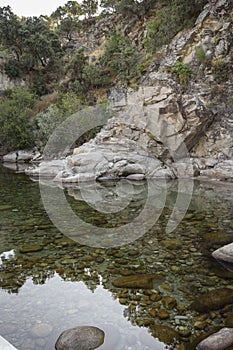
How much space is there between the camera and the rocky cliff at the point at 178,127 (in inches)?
600

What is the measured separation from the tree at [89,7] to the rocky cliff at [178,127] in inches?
1168

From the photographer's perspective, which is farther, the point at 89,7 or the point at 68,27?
the point at 89,7

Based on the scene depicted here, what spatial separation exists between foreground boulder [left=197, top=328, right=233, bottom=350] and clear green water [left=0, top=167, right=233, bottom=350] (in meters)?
0.19

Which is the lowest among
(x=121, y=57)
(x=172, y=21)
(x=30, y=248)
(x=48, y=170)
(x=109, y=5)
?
(x=30, y=248)

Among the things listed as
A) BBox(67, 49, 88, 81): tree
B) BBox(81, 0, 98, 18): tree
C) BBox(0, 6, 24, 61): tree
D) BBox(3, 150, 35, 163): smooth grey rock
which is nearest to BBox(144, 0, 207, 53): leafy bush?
BBox(67, 49, 88, 81): tree

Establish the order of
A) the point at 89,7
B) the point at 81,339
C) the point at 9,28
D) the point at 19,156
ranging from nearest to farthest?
the point at 81,339 → the point at 19,156 → the point at 9,28 → the point at 89,7

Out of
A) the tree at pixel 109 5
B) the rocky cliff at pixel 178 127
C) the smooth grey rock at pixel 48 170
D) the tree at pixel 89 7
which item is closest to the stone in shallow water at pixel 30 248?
the rocky cliff at pixel 178 127

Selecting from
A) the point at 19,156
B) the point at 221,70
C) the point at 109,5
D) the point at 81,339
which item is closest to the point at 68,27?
the point at 109,5

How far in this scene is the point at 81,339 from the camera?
3.10 metres

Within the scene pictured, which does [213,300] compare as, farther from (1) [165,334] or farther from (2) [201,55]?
(2) [201,55]

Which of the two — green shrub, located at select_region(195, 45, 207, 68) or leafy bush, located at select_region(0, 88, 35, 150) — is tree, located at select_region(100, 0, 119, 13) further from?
green shrub, located at select_region(195, 45, 207, 68)

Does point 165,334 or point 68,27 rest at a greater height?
point 68,27

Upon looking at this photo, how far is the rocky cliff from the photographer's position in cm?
1523

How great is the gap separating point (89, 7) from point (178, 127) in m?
35.7
